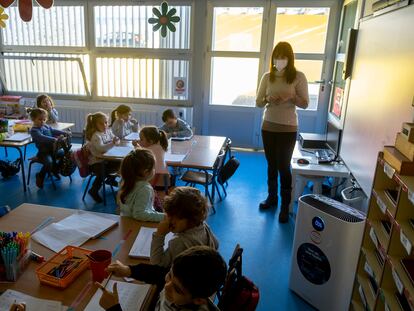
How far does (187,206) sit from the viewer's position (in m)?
1.48

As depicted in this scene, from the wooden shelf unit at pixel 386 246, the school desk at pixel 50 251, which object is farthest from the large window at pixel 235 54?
the school desk at pixel 50 251

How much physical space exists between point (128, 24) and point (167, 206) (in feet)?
17.0

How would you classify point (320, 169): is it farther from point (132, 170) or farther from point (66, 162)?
point (66, 162)

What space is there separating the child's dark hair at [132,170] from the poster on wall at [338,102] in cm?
236

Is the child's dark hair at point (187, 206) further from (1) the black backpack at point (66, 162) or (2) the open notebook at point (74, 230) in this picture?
(1) the black backpack at point (66, 162)

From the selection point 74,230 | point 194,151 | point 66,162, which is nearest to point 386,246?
point 74,230

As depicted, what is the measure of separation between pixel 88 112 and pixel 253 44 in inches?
122

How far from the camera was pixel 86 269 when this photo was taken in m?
1.45

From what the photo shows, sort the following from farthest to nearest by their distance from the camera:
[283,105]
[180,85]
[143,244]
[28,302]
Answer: [180,85] < [283,105] < [143,244] < [28,302]

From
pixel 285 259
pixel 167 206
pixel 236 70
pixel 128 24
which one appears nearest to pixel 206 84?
pixel 236 70

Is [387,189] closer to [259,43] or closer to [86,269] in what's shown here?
[86,269]

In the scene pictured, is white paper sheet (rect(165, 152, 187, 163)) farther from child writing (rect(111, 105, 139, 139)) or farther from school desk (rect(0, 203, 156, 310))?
school desk (rect(0, 203, 156, 310))

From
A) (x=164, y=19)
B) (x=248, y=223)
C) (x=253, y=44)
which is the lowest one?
(x=248, y=223)

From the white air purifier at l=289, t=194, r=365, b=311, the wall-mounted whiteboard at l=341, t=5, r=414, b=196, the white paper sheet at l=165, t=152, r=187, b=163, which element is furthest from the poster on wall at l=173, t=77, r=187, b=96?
the white air purifier at l=289, t=194, r=365, b=311
